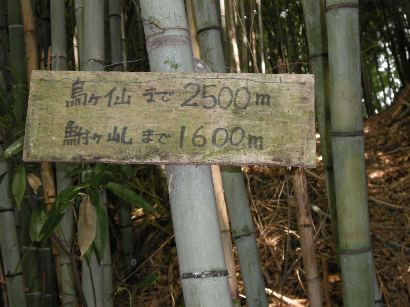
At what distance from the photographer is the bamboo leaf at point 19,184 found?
122 cm

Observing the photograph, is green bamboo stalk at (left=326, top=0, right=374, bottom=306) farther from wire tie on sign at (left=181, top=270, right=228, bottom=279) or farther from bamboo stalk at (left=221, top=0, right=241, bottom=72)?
bamboo stalk at (left=221, top=0, right=241, bottom=72)

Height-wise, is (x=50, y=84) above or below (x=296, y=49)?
below

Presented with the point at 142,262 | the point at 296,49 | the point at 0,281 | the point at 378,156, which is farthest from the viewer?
the point at 296,49

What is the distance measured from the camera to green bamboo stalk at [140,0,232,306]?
829 millimetres

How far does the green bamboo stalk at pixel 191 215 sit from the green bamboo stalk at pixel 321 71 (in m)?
0.61

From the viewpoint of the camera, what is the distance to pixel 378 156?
3.08 m

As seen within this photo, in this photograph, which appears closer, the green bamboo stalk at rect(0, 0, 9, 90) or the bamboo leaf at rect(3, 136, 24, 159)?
the bamboo leaf at rect(3, 136, 24, 159)

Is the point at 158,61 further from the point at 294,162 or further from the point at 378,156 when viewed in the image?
the point at 378,156

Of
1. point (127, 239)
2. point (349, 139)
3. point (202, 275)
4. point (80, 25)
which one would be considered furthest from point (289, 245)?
point (202, 275)

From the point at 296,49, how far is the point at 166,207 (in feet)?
7.36

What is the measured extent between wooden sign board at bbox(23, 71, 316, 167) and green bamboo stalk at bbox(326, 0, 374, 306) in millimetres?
396

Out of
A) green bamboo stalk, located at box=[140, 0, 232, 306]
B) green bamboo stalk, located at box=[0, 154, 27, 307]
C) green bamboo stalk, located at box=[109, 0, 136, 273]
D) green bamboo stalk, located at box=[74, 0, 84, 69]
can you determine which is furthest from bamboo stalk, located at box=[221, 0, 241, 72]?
green bamboo stalk, located at box=[140, 0, 232, 306]

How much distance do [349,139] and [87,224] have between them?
0.58 meters

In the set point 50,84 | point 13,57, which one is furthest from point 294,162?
point 13,57
